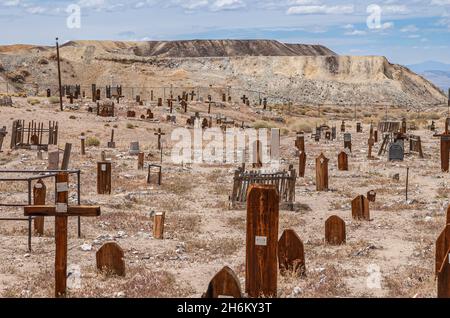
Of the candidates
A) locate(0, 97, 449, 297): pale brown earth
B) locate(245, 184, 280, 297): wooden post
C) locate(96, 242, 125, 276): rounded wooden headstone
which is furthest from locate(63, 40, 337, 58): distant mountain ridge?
locate(245, 184, 280, 297): wooden post

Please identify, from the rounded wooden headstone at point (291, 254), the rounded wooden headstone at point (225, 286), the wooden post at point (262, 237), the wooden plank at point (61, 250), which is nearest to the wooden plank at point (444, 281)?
the wooden post at point (262, 237)

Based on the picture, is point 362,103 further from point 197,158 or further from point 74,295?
point 74,295

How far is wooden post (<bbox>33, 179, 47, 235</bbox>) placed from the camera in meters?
13.0

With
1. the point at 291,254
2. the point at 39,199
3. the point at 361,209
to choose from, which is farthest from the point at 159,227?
the point at 361,209

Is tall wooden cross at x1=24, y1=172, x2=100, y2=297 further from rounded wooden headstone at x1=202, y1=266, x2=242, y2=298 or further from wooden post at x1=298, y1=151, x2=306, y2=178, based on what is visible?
wooden post at x1=298, y1=151, x2=306, y2=178

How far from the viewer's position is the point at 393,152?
2889 cm

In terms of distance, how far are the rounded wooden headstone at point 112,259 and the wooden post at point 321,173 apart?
11.3 m

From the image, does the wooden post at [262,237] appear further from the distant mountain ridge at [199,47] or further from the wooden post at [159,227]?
the distant mountain ridge at [199,47]

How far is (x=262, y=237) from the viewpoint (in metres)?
8.09

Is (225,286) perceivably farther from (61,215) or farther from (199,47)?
(199,47)

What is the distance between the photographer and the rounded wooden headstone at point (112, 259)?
1002cm

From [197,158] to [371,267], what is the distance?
65.8 ft

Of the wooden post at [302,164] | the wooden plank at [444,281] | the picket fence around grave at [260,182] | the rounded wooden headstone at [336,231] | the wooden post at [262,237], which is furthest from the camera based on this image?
the wooden post at [302,164]

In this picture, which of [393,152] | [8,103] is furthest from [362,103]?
[393,152]
